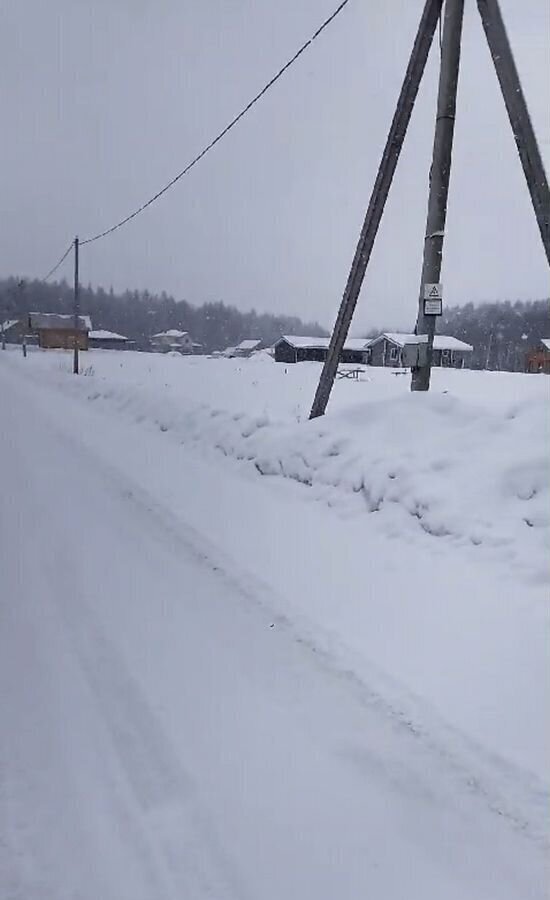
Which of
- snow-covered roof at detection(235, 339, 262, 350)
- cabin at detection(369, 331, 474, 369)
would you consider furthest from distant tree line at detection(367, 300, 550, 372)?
snow-covered roof at detection(235, 339, 262, 350)

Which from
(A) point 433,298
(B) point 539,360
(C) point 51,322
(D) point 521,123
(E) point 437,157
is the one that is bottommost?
(B) point 539,360

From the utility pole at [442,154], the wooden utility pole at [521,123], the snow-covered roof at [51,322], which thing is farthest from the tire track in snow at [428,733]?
the snow-covered roof at [51,322]

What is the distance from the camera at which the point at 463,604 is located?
13.8 feet

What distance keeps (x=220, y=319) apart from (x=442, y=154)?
462 feet

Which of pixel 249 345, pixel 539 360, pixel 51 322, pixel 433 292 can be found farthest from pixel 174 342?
pixel 433 292

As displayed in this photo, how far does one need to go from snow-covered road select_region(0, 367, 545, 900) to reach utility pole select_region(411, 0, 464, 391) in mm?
4752

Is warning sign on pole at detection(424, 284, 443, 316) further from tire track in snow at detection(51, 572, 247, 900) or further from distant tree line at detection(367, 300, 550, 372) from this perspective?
distant tree line at detection(367, 300, 550, 372)

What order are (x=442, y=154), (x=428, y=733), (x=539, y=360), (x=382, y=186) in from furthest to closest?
(x=539, y=360) → (x=382, y=186) → (x=442, y=154) → (x=428, y=733)

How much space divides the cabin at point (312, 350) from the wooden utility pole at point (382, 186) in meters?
61.0

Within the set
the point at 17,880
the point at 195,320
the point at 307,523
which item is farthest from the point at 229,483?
the point at 195,320

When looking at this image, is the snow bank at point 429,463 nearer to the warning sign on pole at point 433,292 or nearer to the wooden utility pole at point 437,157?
the wooden utility pole at point 437,157

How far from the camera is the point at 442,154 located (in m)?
7.35

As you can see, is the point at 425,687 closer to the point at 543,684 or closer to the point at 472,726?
the point at 472,726

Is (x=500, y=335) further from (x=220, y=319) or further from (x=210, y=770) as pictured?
(x=210, y=770)
